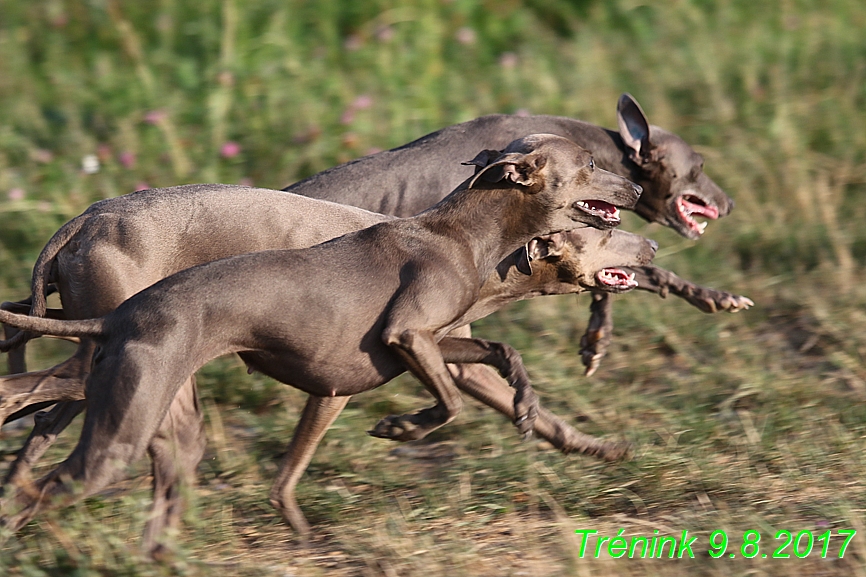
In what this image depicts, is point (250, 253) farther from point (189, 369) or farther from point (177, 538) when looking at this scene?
point (177, 538)

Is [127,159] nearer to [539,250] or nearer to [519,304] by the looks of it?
[519,304]

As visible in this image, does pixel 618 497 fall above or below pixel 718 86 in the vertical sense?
below

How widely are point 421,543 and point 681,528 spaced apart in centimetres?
95

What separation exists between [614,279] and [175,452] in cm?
200

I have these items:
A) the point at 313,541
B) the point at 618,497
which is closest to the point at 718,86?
the point at 618,497

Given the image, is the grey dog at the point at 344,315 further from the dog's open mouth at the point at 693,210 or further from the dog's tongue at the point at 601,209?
the dog's open mouth at the point at 693,210

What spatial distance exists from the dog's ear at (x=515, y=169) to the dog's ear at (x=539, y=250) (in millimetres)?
357

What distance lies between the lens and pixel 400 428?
4707 millimetres

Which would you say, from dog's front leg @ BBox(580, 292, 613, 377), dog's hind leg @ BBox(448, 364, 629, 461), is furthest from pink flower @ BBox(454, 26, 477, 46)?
dog's hind leg @ BBox(448, 364, 629, 461)

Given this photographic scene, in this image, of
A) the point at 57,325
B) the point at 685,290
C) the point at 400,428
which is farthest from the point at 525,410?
the point at 57,325

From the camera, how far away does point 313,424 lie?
5.16 m

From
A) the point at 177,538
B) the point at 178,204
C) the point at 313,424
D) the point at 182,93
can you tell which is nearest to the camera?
the point at 177,538

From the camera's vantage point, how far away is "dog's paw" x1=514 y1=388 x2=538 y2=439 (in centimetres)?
463

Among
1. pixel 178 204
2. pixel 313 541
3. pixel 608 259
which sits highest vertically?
pixel 178 204
